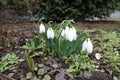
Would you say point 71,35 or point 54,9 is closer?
point 71,35

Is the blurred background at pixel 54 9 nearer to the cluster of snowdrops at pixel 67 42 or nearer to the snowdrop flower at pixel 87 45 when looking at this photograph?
the cluster of snowdrops at pixel 67 42

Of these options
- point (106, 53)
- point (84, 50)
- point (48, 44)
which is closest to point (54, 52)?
point (48, 44)

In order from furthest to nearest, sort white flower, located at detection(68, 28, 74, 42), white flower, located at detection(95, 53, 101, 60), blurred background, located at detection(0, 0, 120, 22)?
Answer: blurred background, located at detection(0, 0, 120, 22) → white flower, located at detection(95, 53, 101, 60) → white flower, located at detection(68, 28, 74, 42)

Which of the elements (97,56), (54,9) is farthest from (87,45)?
(54,9)

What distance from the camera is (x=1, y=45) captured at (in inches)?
179

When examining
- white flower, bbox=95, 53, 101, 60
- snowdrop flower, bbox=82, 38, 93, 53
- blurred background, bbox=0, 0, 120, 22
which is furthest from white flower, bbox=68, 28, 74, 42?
blurred background, bbox=0, 0, 120, 22

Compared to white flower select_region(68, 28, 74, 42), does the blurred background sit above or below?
above

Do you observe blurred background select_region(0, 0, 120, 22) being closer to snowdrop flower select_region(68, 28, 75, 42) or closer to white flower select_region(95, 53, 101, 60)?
white flower select_region(95, 53, 101, 60)

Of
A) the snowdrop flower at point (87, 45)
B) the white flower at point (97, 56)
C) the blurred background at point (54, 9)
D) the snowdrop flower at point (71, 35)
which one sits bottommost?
the white flower at point (97, 56)

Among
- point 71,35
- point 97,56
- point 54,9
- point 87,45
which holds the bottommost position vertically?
point 97,56

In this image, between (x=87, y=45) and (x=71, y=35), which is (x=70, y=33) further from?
(x=87, y=45)

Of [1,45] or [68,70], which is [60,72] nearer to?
[68,70]

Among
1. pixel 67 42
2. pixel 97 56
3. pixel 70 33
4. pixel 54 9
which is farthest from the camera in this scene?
pixel 54 9

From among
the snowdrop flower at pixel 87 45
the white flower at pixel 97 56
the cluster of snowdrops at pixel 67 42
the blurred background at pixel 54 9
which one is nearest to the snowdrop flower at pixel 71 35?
the cluster of snowdrops at pixel 67 42
